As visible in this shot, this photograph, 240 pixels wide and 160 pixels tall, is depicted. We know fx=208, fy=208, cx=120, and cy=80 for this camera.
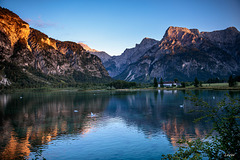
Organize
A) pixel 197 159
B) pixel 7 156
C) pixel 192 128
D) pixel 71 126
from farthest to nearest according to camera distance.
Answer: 1. pixel 71 126
2. pixel 192 128
3. pixel 7 156
4. pixel 197 159

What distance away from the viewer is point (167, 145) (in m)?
38.2

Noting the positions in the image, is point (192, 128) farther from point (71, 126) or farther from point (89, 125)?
point (71, 126)

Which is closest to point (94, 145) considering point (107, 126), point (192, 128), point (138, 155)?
point (138, 155)

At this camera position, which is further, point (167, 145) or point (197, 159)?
point (167, 145)

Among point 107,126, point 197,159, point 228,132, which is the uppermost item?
point 228,132

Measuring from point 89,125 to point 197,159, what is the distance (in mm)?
46154

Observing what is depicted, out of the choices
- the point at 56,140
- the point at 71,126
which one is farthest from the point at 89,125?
the point at 56,140

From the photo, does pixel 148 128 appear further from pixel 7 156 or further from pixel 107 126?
pixel 7 156

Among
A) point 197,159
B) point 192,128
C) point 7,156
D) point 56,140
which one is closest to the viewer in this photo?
point 197,159

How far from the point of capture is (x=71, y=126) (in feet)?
187

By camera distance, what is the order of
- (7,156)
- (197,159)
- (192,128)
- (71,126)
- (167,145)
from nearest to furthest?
(197,159), (7,156), (167,145), (192,128), (71,126)

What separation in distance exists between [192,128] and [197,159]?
1507 inches

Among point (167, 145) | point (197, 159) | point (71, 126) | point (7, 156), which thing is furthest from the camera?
point (71, 126)

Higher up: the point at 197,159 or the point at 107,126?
the point at 197,159
